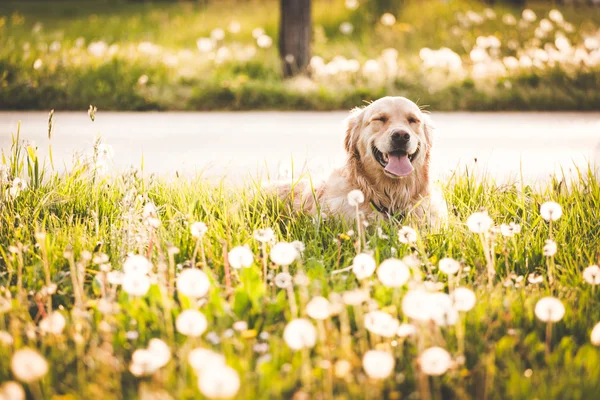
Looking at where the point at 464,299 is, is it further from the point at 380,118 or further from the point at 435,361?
the point at 380,118

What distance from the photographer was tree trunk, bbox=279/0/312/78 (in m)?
9.11

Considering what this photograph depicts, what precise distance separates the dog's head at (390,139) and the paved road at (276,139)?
609mm

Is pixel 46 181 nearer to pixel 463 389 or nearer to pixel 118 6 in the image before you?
pixel 463 389

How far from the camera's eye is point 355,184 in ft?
13.1

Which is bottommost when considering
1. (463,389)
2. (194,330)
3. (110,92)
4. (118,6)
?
(463,389)

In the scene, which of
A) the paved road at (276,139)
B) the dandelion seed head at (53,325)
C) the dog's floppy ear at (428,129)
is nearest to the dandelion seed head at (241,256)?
the dandelion seed head at (53,325)

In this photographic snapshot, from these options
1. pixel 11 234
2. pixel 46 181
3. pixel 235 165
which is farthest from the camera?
pixel 235 165

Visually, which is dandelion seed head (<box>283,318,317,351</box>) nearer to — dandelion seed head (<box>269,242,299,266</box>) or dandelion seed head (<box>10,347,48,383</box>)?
dandelion seed head (<box>269,242,299,266</box>)

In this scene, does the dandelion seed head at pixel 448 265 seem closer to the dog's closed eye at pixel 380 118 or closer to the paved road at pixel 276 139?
the dog's closed eye at pixel 380 118

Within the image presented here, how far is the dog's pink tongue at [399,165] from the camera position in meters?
3.77

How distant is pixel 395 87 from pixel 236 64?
268 cm

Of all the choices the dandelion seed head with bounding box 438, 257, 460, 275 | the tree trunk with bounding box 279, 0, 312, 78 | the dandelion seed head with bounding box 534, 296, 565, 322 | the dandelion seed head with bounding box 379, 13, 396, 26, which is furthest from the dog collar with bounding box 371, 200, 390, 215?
the dandelion seed head with bounding box 379, 13, 396, 26

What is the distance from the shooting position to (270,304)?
245 centimetres

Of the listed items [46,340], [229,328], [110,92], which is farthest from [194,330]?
[110,92]
